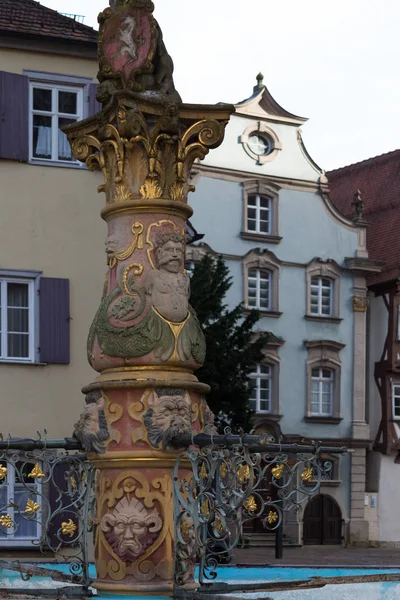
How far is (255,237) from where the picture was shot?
42.8m

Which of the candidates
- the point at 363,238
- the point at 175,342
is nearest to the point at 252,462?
the point at 175,342

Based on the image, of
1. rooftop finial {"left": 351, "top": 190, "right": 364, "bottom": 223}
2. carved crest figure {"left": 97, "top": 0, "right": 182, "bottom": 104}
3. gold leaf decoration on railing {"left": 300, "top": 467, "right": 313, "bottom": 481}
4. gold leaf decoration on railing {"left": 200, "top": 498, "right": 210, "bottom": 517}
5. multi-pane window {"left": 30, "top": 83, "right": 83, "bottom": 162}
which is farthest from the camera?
rooftop finial {"left": 351, "top": 190, "right": 364, "bottom": 223}

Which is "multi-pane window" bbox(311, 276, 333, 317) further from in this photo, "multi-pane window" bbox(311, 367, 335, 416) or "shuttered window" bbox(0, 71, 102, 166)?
"shuttered window" bbox(0, 71, 102, 166)

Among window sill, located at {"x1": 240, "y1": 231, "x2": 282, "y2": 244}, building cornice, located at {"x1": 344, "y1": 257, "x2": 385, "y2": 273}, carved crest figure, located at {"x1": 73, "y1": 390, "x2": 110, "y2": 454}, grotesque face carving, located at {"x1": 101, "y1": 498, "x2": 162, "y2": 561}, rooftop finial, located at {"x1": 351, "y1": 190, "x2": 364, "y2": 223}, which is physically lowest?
grotesque face carving, located at {"x1": 101, "y1": 498, "x2": 162, "y2": 561}

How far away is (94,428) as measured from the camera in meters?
9.50

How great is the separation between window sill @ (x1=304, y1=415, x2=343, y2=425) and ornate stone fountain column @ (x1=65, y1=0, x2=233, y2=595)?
113 feet

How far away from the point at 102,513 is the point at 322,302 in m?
35.8

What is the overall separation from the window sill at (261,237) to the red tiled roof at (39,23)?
65.6 ft

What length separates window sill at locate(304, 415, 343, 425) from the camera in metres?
43.9

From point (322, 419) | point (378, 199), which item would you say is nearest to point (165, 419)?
point (322, 419)

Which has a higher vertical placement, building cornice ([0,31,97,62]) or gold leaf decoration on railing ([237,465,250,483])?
building cornice ([0,31,97,62])

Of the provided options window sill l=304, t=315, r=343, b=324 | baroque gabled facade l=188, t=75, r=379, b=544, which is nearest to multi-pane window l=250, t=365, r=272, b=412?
baroque gabled facade l=188, t=75, r=379, b=544

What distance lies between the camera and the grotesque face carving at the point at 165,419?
9.27 meters

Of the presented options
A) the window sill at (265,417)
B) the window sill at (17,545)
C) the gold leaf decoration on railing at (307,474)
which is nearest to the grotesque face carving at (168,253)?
the gold leaf decoration on railing at (307,474)
